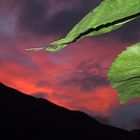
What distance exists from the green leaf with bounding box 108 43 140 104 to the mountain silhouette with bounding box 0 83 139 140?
9378cm

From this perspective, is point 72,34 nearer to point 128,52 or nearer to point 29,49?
point 29,49

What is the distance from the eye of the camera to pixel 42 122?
105938mm

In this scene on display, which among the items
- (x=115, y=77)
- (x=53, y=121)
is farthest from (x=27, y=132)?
(x=115, y=77)

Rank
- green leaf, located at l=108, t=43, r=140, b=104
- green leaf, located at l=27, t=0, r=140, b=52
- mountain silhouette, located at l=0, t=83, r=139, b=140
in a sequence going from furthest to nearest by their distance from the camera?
mountain silhouette, located at l=0, t=83, r=139, b=140, green leaf, located at l=108, t=43, r=140, b=104, green leaf, located at l=27, t=0, r=140, b=52

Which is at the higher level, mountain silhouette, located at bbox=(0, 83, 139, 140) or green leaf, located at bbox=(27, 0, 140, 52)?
mountain silhouette, located at bbox=(0, 83, 139, 140)

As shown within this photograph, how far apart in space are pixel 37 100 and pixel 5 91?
430 inches

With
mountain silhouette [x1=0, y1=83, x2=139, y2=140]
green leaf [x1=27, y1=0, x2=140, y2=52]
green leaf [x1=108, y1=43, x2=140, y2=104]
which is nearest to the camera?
green leaf [x1=27, y1=0, x2=140, y2=52]

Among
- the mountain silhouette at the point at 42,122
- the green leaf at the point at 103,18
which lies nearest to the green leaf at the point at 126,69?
the green leaf at the point at 103,18

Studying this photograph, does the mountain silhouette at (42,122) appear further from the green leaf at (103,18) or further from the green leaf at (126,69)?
the green leaf at (103,18)

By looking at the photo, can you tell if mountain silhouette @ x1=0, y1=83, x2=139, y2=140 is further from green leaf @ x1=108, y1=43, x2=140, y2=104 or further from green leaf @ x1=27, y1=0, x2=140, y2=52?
green leaf @ x1=27, y1=0, x2=140, y2=52

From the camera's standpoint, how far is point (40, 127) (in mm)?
102812

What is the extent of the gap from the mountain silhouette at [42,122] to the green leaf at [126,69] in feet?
308

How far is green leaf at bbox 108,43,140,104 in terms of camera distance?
1.31 meters

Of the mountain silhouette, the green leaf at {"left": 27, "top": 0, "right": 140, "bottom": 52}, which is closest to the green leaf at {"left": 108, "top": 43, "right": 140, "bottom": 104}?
the green leaf at {"left": 27, "top": 0, "right": 140, "bottom": 52}
